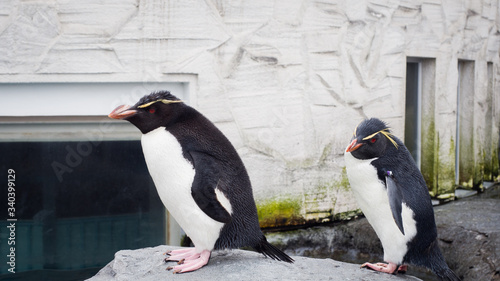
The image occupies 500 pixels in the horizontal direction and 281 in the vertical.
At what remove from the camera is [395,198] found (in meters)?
1.93

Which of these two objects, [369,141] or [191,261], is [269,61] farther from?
[191,261]

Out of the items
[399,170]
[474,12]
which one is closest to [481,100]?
[474,12]

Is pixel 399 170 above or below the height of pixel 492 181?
above

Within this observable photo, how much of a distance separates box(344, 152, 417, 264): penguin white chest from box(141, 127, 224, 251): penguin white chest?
0.56 m

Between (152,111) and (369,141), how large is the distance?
0.80 meters

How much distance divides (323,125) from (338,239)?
2.49 ft

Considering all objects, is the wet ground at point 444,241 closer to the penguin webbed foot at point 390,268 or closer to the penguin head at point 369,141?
the penguin webbed foot at point 390,268

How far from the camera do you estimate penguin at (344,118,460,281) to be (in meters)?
1.97

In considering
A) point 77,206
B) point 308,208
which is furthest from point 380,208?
point 77,206

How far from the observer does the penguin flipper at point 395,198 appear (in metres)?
1.91

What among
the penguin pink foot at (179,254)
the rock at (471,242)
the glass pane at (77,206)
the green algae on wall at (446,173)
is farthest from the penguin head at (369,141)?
the green algae on wall at (446,173)

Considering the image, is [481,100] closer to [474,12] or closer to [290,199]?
[474,12]

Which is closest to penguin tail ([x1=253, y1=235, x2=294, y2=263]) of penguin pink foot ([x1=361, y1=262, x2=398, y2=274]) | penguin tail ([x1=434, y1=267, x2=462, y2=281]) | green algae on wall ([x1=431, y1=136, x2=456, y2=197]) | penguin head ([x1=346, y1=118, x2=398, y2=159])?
penguin pink foot ([x1=361, y1=262, x2=398, y2=274])

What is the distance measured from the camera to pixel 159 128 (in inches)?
74.4
